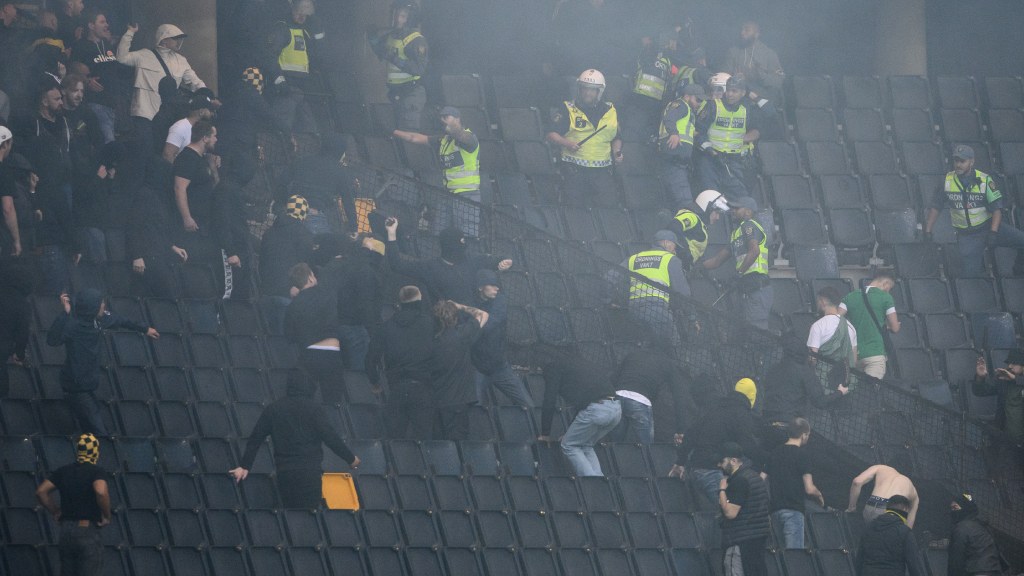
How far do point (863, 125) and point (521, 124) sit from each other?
3846 millimetres

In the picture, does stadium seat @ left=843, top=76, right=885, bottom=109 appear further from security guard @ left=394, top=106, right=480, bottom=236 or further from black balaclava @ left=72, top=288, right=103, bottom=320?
black balaclava @ left=72, top=288, right=103, bottom=320

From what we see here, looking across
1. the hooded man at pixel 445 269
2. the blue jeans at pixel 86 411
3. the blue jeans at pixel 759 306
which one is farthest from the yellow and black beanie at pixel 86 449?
the blue jeans at pixel 759 306

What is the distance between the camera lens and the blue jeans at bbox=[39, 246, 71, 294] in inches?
303

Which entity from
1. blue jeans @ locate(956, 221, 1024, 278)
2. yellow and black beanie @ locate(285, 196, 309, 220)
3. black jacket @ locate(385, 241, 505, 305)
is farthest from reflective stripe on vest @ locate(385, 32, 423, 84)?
blue jeans @ locate(956, 221, 1024, 278)

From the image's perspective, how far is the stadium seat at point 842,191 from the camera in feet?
36.6

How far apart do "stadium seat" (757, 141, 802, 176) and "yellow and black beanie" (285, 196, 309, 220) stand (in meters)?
5.30

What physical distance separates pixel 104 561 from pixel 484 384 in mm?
2880

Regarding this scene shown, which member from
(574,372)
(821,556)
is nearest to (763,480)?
(821,556)

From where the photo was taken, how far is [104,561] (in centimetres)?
604

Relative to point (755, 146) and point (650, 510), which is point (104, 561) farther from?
point (755, 146)

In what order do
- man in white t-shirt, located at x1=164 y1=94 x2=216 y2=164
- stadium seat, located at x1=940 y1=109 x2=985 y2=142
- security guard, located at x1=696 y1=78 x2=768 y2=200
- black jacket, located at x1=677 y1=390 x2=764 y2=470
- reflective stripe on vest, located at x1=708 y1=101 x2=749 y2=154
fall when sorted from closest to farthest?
black jacket, located at x1=677 y1=390 x2=764 y2=470
man in white t-shirt, located at x1=164 y1=94 x2=216 y2=164
security guard, located at x1=696 y1=78 x2=768 y2=200
reflective stripe on vest, located at x1=708 y1=101 x2=749 y2=154
stadium seat, located at x1=940 y1=109 x2=985 y2=142

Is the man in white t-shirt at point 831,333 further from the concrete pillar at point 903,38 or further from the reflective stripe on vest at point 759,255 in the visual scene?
the concrete pillar at point 903,38

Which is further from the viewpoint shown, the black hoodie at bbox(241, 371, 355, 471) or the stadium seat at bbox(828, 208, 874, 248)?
the stadium seat at bbox(828, 208, 874, 248)

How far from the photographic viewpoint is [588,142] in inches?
416
